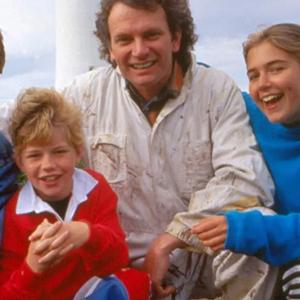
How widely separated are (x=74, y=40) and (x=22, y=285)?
359 inches

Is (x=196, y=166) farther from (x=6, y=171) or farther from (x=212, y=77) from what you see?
(x=6, y=171)

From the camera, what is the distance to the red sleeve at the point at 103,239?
304 cm

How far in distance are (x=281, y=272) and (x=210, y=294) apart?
0.84 m

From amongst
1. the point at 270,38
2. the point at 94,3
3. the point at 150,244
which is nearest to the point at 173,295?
the point at 150,244

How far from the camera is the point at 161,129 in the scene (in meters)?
3.89

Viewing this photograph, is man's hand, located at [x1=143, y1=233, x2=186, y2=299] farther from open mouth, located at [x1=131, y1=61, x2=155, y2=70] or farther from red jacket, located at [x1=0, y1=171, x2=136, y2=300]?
open mouth, located at [x1=131, y1=61, x2=155, y2=70]

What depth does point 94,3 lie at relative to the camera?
1098cm

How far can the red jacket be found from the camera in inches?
120

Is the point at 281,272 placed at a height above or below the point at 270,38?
below

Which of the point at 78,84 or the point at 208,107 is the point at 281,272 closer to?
the point at 208,107

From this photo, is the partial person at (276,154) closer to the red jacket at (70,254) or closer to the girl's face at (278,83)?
the girl's face at (278,83)

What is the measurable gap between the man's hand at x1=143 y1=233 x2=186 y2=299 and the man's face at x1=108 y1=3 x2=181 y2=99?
2.65ft

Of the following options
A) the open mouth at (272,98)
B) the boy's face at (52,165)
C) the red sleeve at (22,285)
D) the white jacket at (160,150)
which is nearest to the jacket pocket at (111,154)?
the white jacket at (160,150)

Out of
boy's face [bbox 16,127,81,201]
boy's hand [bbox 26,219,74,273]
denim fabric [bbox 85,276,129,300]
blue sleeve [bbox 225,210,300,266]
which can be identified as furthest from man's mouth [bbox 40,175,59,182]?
blue sleeve [bbox 225,210,300,266]
